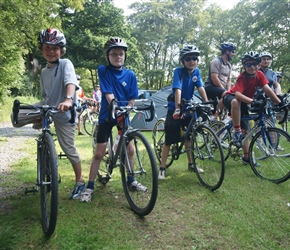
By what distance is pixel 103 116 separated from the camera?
323cm

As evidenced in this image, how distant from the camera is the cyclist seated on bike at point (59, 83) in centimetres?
285

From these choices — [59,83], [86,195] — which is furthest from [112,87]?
[86,195]

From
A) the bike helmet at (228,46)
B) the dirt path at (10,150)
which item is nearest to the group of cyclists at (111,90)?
the bike helmet at (228,46)

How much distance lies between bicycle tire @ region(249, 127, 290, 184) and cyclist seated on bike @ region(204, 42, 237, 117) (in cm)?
126

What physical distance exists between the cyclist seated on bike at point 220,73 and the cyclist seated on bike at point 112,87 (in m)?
2.27

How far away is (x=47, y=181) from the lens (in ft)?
8.45

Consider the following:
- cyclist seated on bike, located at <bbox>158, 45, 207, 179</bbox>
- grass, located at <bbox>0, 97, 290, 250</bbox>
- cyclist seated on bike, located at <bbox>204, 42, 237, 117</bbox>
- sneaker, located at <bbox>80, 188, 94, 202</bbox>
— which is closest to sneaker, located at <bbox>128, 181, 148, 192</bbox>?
grass, located at <bbox>0, 97, 290, 250</bbox>

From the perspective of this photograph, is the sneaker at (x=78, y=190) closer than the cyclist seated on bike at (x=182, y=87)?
Yes

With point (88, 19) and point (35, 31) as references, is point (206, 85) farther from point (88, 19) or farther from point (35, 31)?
point (88, 19)

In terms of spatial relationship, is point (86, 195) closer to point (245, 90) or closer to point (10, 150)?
point (245, 90)

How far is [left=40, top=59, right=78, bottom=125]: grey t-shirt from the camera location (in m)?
3.00

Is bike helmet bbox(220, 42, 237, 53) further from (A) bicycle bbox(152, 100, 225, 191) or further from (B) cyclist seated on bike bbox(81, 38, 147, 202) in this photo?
(B) cyclist seated on bike bbox(81, 38, 147, 202)

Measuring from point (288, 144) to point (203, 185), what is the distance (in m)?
1.37

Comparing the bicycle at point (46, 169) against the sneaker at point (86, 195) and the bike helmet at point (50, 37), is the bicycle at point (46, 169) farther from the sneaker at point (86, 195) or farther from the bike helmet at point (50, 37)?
the bike helmet at point (50, 37)
